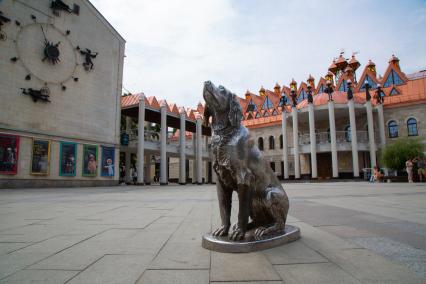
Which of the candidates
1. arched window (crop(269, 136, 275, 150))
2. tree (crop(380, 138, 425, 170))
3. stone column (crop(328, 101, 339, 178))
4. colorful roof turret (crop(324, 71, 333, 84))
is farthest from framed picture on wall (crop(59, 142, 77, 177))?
colorful roof turret (crop(324, 71, 333, 84))

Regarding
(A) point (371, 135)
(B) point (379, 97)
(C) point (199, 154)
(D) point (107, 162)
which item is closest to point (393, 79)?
(B) point (379, 97)

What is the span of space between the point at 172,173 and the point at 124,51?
91.1 feet

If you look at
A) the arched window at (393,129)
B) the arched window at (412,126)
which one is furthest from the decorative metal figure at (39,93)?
the arched window at (412,126)

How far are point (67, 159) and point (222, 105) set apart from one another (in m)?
21.1

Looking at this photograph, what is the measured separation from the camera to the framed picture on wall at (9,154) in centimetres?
1736

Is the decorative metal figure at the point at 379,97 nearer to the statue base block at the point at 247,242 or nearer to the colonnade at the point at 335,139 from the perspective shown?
the colonnade at the point at 335,139

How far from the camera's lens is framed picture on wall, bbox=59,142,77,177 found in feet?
67.7

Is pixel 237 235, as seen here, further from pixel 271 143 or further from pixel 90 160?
pixel 271 143

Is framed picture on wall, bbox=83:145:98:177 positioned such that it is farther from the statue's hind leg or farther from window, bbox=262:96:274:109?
window, bbox=262:96:274:109

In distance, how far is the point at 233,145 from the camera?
301cm

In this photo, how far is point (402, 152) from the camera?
2500 cm

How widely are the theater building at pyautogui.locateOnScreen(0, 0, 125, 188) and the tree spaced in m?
25.0

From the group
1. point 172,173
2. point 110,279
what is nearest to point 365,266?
point 110,279

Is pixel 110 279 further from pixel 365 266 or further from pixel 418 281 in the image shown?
pixel 418 281
